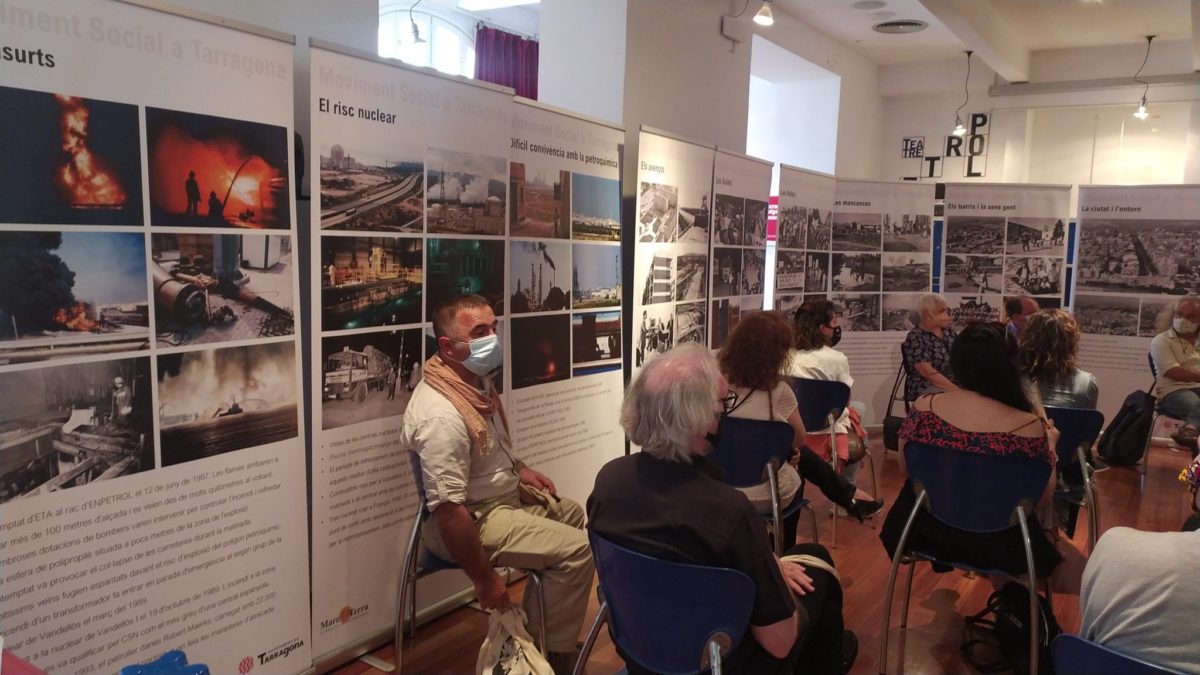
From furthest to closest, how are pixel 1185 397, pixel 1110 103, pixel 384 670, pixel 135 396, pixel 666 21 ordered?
pixel 1110 103 < pixel 1185 397 < pixel 666 21 < pixel 384 670 < pixel 135 396

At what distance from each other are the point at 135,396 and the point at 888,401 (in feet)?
20.2

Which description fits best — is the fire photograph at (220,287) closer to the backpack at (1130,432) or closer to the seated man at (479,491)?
the seated man at (479,491)

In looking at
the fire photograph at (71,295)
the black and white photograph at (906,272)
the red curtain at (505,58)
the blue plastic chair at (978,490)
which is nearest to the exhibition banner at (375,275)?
the fire photograph at (71,295)

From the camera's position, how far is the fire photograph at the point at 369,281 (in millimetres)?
2547

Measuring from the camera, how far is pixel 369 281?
105 inches

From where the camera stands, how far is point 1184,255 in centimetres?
631

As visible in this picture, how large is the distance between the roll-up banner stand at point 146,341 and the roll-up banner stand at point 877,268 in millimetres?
5157

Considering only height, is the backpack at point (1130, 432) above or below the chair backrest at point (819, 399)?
below

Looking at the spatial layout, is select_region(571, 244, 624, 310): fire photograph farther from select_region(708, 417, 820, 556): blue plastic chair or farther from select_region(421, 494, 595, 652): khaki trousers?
select_region(421, 494, 595, 652): khaki trousers

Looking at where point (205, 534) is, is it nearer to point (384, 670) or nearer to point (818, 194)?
point (384, 670)

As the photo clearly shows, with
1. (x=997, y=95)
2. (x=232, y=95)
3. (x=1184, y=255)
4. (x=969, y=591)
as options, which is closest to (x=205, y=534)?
(x=232, y=95)

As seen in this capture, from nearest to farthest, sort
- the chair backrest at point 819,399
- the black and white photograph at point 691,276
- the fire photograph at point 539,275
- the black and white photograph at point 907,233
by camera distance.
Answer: the fire photograph at point 539,275, the chair backrest at point 819,399, the black and white photograph at point 691,276, the black and white photograph at point 907,233

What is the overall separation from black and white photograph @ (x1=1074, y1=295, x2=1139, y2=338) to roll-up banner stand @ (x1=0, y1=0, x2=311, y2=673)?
6.47m

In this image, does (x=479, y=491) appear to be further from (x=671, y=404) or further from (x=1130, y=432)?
(x=1130, y=432)
